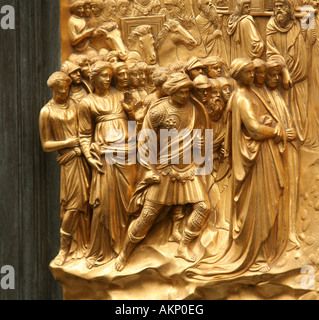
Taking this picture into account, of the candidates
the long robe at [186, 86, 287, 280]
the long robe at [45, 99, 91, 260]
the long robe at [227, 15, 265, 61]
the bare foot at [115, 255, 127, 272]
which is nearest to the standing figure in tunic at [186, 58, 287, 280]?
the long robe at [186, 86, 287, 280]

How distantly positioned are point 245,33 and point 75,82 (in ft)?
4.54

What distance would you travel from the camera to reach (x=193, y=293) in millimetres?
6324

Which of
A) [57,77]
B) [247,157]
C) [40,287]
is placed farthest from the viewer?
[40,287]

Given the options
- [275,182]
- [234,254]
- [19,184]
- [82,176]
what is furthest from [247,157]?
[19,184]

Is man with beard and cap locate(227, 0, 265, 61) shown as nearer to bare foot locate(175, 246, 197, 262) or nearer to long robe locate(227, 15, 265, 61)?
long robe locate(227, 15, 265, 61)

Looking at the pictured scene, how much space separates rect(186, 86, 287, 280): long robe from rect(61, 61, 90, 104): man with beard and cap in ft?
4.01

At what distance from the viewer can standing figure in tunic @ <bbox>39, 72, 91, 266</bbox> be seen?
654cm

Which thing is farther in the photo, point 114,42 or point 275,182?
point 114,42

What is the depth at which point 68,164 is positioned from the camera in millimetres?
6562

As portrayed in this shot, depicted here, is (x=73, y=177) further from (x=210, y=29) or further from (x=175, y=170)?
(x=210, y=29)

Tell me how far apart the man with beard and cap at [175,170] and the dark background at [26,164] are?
0.95 metres

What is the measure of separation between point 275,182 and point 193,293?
1045 mm

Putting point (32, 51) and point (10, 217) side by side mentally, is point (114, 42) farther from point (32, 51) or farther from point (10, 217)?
point (10, 217)

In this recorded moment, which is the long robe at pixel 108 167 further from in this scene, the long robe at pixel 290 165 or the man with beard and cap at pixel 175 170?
the long robe at pixel 290 165
